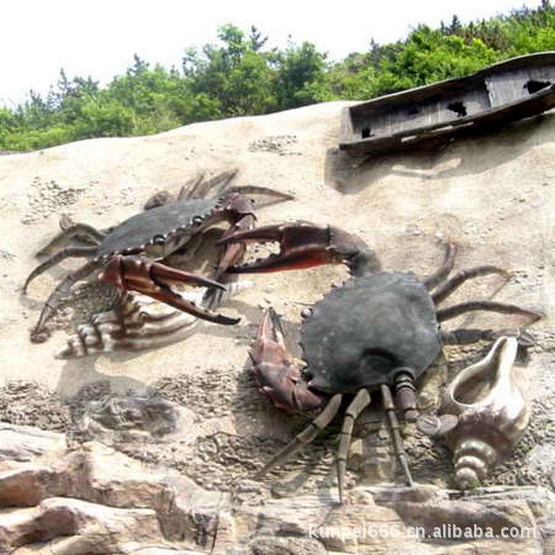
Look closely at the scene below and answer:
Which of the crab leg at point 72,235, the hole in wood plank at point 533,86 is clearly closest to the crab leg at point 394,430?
the crab leg at point 72,235

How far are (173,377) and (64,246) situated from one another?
2416 millimetres

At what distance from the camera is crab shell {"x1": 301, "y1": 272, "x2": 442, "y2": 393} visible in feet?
14.7

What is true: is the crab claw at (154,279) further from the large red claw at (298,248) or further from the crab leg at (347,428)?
the crab leg at (347,428)

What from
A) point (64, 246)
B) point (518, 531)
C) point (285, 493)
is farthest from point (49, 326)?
point (518, 531)

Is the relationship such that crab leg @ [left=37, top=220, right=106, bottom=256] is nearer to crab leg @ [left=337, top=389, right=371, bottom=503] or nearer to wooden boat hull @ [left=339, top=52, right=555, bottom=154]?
wooden boat hull @ [left=339, top=52, right=555, bottom=154]

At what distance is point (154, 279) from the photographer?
524 cm

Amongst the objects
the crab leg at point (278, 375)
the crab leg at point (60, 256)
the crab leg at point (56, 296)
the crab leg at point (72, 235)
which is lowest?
the crab leg at point (278, 375)

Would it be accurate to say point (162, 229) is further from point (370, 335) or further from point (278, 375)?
point (370, 335)

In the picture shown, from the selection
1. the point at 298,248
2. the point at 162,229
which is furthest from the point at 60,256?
the point at 298,248

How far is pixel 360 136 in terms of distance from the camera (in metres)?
7.62

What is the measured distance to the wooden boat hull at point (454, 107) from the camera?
7016 mm

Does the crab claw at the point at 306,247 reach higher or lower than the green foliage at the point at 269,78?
lower

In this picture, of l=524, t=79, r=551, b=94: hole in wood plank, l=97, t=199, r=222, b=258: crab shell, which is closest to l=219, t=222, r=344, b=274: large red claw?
l=97, t=199, r=222, b=258: crab shell

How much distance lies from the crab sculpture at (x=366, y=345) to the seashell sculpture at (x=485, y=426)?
0.10 meters
